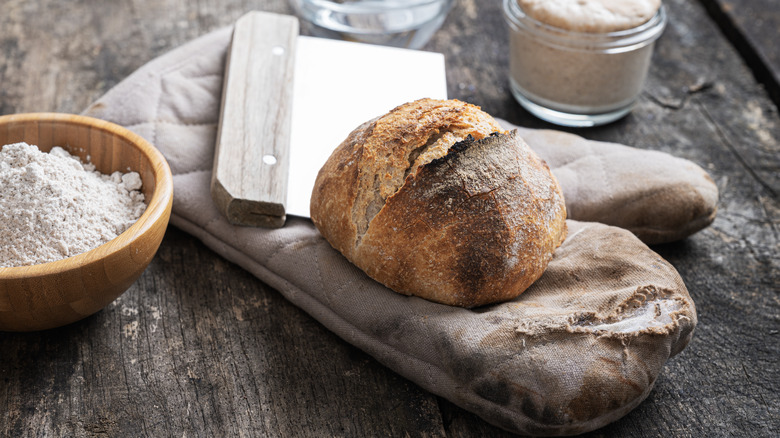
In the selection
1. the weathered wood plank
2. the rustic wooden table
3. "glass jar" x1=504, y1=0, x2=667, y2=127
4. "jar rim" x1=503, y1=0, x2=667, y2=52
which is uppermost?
"jar rim" x1=503, y1=0, x2=667, y2=52

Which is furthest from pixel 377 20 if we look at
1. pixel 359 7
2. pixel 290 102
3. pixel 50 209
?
pixel 50 209

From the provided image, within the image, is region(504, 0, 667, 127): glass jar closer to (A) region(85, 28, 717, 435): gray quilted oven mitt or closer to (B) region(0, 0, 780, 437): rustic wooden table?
(B) region(0, 0, 780, 437): rustic wooden table

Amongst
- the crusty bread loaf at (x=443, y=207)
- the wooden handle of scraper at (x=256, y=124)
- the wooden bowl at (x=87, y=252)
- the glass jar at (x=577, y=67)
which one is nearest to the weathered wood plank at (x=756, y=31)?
the glass jar at (x=577, y=67)

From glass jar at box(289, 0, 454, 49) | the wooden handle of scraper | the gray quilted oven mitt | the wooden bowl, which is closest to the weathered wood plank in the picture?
the gray quilted oven mitt

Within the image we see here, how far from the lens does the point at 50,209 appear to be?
41.5 inches

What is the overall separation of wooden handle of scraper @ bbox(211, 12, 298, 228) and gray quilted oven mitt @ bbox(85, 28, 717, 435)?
55mm

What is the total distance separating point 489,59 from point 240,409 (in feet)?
4.14

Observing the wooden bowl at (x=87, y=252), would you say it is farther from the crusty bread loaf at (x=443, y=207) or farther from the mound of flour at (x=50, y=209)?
the crusty bread loaf at (x=443, y=207)

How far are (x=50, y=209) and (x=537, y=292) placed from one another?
0.77 m

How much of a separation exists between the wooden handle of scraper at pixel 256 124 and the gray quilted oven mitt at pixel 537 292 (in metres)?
0.06

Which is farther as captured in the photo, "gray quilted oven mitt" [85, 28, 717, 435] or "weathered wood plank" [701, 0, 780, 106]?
"weathered wood plank" [701, 0, 780, 106]

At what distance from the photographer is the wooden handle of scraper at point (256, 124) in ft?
4.08

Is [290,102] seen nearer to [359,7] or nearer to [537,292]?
[359,7]

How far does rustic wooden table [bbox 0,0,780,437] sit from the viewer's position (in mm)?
1040
